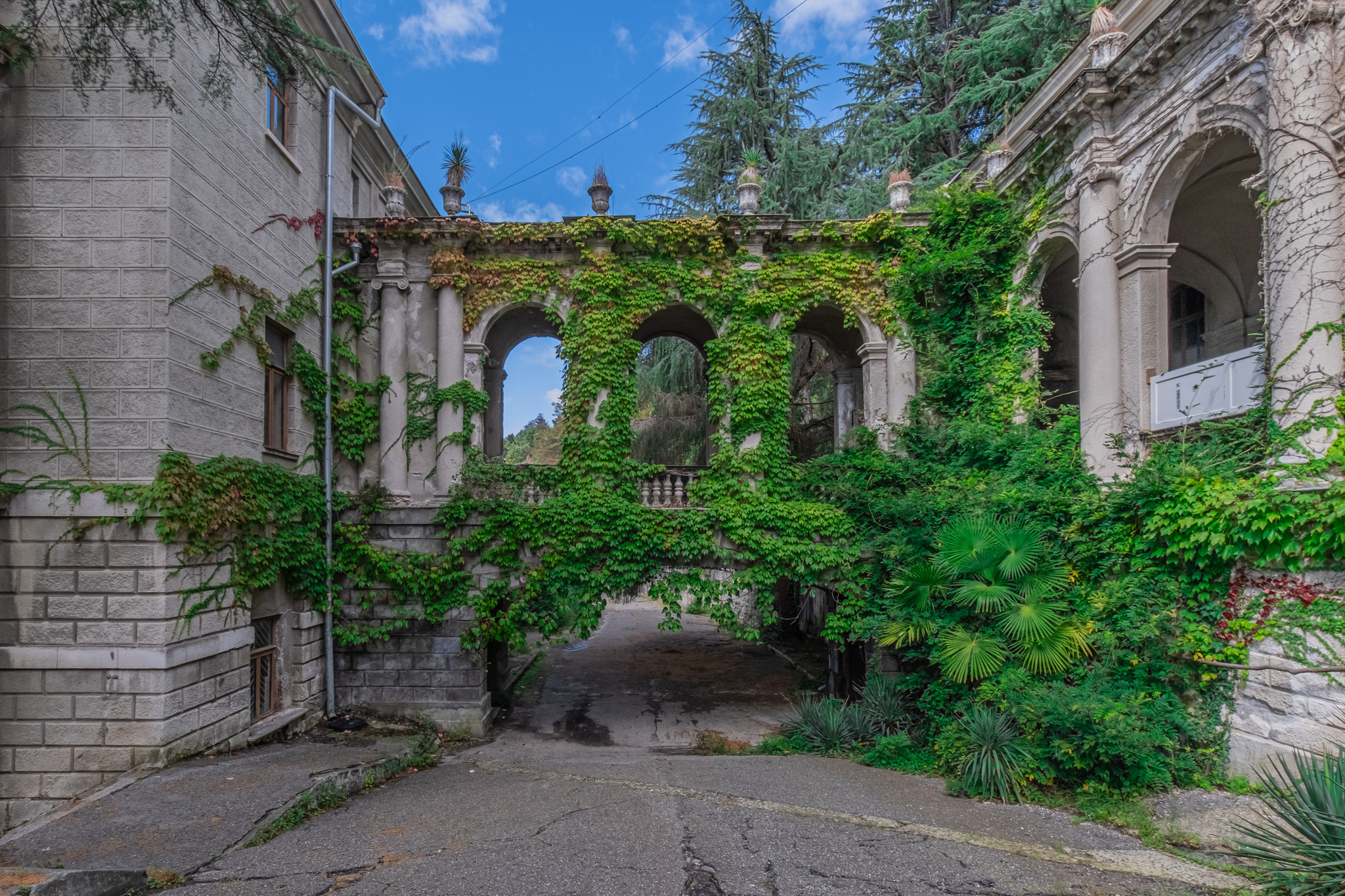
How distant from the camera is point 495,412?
15766 millimetres

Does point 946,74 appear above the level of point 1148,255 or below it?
above

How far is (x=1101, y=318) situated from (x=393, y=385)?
11.5 meters

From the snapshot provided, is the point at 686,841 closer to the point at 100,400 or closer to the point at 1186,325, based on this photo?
the point at 100,400

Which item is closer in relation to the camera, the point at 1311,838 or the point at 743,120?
the point at 1311,838

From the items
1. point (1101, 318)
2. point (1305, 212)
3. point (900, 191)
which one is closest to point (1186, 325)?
point (1101, 318)

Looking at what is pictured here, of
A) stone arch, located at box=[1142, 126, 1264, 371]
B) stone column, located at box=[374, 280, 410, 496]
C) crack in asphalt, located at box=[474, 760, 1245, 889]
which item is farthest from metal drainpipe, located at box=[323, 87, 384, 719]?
stone arch, located at box=[1142, 126, 1264, 371]

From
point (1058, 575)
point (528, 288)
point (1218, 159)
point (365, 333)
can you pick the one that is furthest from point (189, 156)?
point (1218, 159)

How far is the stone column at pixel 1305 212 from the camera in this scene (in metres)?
7.22

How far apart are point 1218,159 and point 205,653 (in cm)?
1519

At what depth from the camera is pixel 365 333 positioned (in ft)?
41.9

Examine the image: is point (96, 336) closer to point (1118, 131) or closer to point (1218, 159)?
point (1118, 131)

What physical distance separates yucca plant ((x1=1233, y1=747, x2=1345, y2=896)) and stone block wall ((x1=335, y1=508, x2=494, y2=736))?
32.9 ft

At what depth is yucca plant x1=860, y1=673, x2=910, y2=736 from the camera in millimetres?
10336

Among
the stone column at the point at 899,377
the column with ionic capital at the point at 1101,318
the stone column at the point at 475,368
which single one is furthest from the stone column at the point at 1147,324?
the stone column at the point at 475,368
